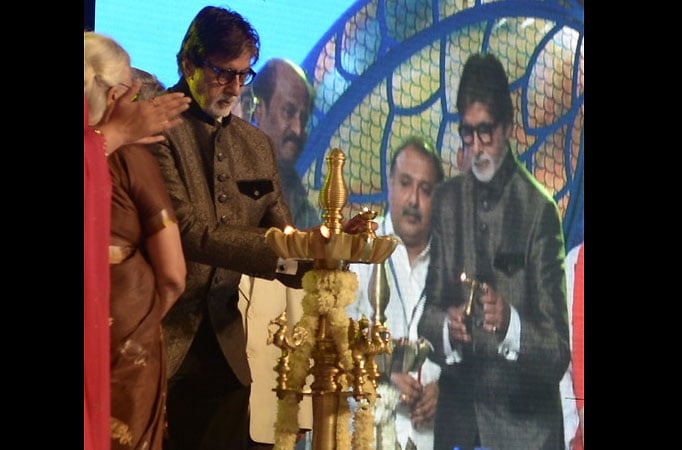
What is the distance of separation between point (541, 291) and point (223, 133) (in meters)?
1.86

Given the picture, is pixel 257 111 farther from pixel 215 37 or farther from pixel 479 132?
pixel 479 132

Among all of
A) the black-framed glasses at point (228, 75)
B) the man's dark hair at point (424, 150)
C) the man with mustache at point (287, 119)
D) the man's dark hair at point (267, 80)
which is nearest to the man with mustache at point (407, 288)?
the man's dark hair at point (424, 150)

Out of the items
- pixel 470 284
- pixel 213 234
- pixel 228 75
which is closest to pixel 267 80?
pixel 228 75

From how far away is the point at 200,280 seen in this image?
629cm

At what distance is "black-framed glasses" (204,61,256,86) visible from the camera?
6.46 m

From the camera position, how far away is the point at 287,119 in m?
6.89

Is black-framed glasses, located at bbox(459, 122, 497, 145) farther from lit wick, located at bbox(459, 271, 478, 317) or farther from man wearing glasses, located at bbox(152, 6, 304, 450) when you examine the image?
man wearing glasses, located at bbox(152, 6, 304, 450)

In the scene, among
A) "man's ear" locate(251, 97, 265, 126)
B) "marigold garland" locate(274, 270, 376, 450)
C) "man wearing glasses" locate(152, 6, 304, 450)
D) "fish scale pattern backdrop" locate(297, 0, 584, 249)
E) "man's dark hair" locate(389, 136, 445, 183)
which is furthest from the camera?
"man's dark hair" locate(389, 136, 445, 183)

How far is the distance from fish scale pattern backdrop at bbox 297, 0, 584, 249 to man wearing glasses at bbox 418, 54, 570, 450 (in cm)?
8

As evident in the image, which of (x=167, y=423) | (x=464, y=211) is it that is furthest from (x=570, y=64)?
(x=167, y=423)

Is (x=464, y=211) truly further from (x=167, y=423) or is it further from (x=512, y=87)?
(x=167, y=423)

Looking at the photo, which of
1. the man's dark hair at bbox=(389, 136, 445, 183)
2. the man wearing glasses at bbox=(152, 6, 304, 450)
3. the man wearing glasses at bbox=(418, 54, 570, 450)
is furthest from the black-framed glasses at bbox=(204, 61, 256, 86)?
the man wearing glasses at bbox=(418, 54, 570, 450)

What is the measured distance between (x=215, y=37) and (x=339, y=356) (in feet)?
4.78

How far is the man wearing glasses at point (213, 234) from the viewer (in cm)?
622
